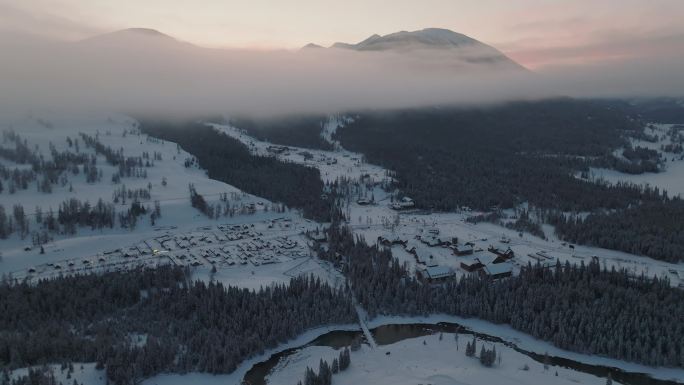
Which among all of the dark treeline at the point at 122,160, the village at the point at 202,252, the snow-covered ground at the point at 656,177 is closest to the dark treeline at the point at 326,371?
the village at the point at 202,252

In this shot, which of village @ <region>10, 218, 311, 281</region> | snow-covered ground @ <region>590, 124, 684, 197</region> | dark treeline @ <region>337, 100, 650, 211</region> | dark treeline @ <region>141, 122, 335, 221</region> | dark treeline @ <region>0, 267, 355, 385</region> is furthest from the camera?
snow-covered ground @ <region>590, 124, 684, 197</region>

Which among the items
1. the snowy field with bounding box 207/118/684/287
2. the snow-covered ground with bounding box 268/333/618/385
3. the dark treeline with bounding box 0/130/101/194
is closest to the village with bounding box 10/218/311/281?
the snowy field with bounding box 207/118/684/287

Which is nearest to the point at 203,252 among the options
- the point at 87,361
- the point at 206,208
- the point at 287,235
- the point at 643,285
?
the point at 287,235

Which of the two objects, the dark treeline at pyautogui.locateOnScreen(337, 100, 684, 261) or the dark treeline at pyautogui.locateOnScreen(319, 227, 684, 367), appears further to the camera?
the dark treeline at pyautogui.locateOnScreen(337, 100, 684, 261)

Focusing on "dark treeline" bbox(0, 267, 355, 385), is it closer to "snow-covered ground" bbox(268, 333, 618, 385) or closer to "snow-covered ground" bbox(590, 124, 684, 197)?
"snow-covered ground" bbox(268, 333, 618, 385)

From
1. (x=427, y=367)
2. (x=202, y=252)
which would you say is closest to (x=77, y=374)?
(x=427, y=367)

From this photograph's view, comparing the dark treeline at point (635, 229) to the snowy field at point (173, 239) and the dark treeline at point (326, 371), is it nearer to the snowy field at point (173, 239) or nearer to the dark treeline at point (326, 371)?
the snowy field at point (173, 239)

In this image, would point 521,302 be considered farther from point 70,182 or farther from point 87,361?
point 70,182

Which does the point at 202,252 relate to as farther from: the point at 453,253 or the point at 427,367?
the point at 427,367
